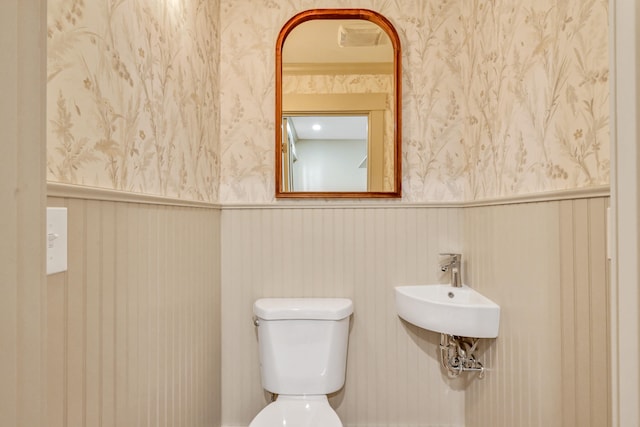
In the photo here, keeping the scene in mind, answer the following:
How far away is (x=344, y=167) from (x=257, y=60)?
2.10ft

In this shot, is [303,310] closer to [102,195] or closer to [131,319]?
[131,319]

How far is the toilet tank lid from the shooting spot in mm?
1346

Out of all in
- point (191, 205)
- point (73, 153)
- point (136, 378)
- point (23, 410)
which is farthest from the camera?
point (191, 205)

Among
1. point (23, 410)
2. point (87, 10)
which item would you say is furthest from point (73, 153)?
point (23, 410)

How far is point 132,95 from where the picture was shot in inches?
33.9

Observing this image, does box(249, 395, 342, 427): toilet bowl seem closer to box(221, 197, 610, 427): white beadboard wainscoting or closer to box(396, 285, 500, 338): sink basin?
box(221, 197, 610, 427): white beadboard wainscoting

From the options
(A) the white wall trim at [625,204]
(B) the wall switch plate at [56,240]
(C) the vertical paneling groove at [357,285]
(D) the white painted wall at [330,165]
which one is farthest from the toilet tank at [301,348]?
(A) the white wall trim at [625,204]

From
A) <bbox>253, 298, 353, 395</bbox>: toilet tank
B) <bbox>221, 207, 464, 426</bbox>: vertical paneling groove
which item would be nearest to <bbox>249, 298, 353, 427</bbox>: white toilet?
<bbox>253, 298, 353, 395</bbox>: toilet tank

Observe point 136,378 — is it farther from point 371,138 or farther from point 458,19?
point 458,19

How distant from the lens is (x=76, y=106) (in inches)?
26.0

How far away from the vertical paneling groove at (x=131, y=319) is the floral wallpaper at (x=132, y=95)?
9 centimetres

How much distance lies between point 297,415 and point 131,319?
2.22 feet

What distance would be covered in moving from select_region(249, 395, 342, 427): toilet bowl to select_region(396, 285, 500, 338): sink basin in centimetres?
47

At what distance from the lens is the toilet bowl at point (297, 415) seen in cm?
111
